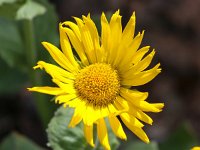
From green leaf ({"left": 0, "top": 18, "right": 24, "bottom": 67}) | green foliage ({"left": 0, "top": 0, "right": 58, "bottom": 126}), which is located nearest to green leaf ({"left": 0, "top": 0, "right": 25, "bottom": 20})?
green foliage ({"left": 0, "top": 0, "right": 58, "bottom": 126})

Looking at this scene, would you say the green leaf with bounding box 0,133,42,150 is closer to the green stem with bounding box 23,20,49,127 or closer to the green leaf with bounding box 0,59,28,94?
the green stem with bounding box 23,20,49,127

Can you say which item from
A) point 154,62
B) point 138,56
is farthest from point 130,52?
point 154,62

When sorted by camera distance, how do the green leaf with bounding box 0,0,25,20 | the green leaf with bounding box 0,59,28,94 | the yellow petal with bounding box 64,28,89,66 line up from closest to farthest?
the yellow petal with bounding box 64,28,89,66, the green leaf with bounding box 0,0,25,20, the green leaf with bounding box 0,59,28,94

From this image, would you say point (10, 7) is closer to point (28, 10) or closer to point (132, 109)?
point (28, 10)

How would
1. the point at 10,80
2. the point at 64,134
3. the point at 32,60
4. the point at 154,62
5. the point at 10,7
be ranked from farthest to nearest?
the point at 154,62 < the point at 10,80 < the point at 32,60 < the point at 10,7 < the point at 64,134

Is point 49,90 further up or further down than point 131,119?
further up

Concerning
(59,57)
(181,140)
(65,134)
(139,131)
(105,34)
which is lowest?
(181,140)

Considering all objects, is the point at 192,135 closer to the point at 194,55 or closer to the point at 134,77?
the point at 194,55
